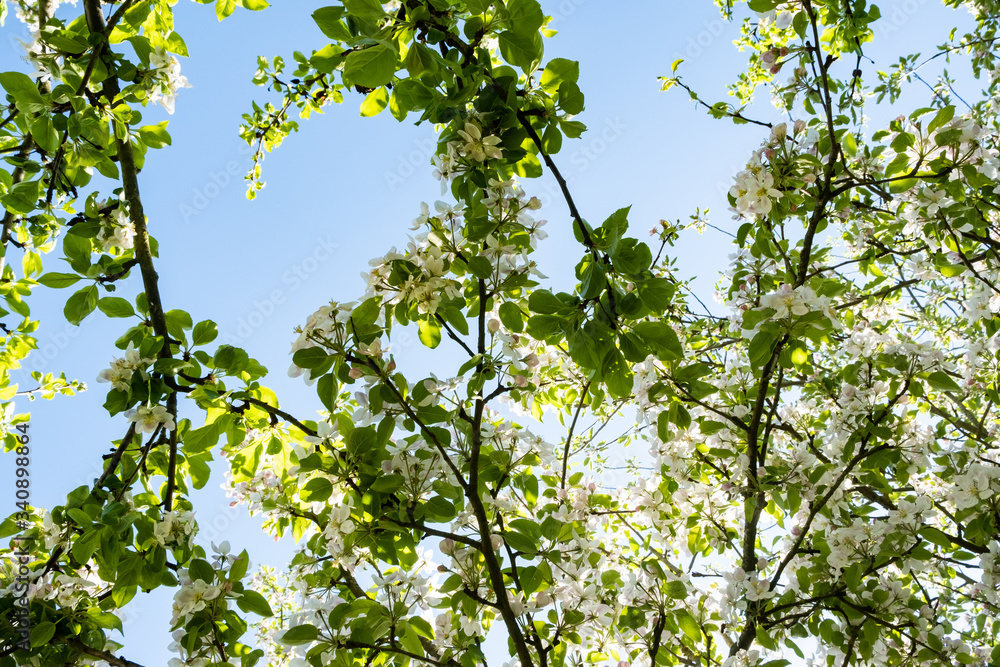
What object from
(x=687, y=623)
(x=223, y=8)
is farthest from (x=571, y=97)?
(x=687, y=623)

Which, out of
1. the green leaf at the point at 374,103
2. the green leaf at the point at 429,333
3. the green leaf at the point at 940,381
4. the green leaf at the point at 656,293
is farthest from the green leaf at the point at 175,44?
the green leaf at the point at 940,381

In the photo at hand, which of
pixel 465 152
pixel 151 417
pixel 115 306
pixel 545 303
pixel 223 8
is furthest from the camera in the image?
pixel 223 8

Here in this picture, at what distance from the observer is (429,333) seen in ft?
4.93

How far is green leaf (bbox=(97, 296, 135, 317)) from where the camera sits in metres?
1.63

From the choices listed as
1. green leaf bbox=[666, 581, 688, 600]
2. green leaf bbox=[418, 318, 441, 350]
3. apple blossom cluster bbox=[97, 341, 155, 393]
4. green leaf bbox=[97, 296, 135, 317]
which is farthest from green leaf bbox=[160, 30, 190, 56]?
green leaf bbox=[666, 581, 688, 600]

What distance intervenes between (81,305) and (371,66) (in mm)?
1067

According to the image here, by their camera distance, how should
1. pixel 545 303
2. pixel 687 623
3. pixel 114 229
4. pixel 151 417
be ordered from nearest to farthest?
pixel 545 303 → pixel 151 417 → pixel 114 229 → pixel 687 623

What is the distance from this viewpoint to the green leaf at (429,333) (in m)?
1.50

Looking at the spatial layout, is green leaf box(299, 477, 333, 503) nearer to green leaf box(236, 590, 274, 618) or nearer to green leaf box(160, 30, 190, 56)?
green leaf box(236, 590, 274, 618)

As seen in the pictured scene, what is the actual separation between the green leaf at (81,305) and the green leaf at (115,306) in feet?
0.20

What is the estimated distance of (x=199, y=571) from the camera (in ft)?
4.72

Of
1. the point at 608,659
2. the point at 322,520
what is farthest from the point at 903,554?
the point at 322,520

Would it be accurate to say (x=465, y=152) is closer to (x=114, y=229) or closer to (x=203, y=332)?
(x=203, y=332)

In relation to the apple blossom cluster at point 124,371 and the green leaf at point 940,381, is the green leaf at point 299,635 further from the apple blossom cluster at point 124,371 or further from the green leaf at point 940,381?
the green leaf at point 940,381
